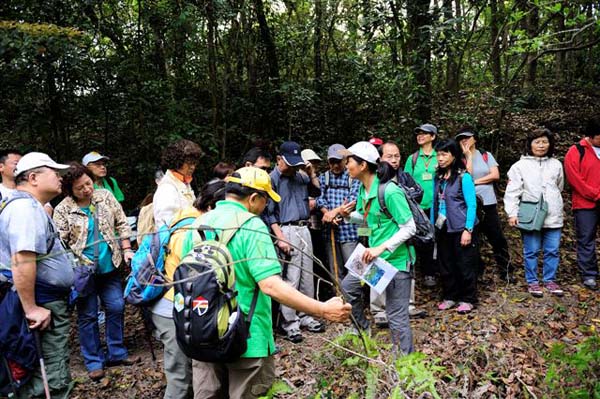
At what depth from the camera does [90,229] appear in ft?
15.3

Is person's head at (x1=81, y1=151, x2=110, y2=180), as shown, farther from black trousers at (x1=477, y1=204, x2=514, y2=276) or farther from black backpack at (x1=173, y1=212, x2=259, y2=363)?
black trousers at (x1=477, y1=204, x2=514, y2=276)

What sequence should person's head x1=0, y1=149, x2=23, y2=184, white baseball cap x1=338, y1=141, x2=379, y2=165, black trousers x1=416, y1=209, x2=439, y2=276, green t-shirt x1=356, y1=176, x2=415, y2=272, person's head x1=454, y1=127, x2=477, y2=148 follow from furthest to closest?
black trousers x1=416, y1=209, x2=439, y2=276, person's head x1=454, y1=127, x2=477, y2=148, person's head x1=0, y1=149, x2=23, y2=184, white baseball cap x1=338, y1=141, x2=379, y2=165, green t-shirt x1=356, y1=176, x2=415, y2=272

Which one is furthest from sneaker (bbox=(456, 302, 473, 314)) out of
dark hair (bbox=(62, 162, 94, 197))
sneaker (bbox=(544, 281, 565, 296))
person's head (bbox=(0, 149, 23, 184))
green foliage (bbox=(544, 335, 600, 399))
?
person's head (bbox=(0, 149, 23, 184))

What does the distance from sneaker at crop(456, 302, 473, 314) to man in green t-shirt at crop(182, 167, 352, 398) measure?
3521 mm

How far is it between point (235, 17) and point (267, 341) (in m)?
7.23

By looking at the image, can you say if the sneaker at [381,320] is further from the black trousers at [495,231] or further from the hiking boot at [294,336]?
the black trousers at [495,231]

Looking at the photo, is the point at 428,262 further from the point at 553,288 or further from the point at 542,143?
the point at 542,143

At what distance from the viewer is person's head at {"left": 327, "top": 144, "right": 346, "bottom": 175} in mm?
5664

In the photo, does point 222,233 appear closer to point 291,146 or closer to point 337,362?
point 337,362

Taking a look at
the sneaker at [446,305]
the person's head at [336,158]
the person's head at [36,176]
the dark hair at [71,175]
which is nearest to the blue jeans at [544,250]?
the sneaker at [446,305]

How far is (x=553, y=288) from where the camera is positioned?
233 inches

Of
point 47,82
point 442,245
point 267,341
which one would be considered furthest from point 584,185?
point 47,82

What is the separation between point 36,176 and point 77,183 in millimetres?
1230

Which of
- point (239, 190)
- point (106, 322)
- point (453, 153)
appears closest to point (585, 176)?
point (453, 153)
